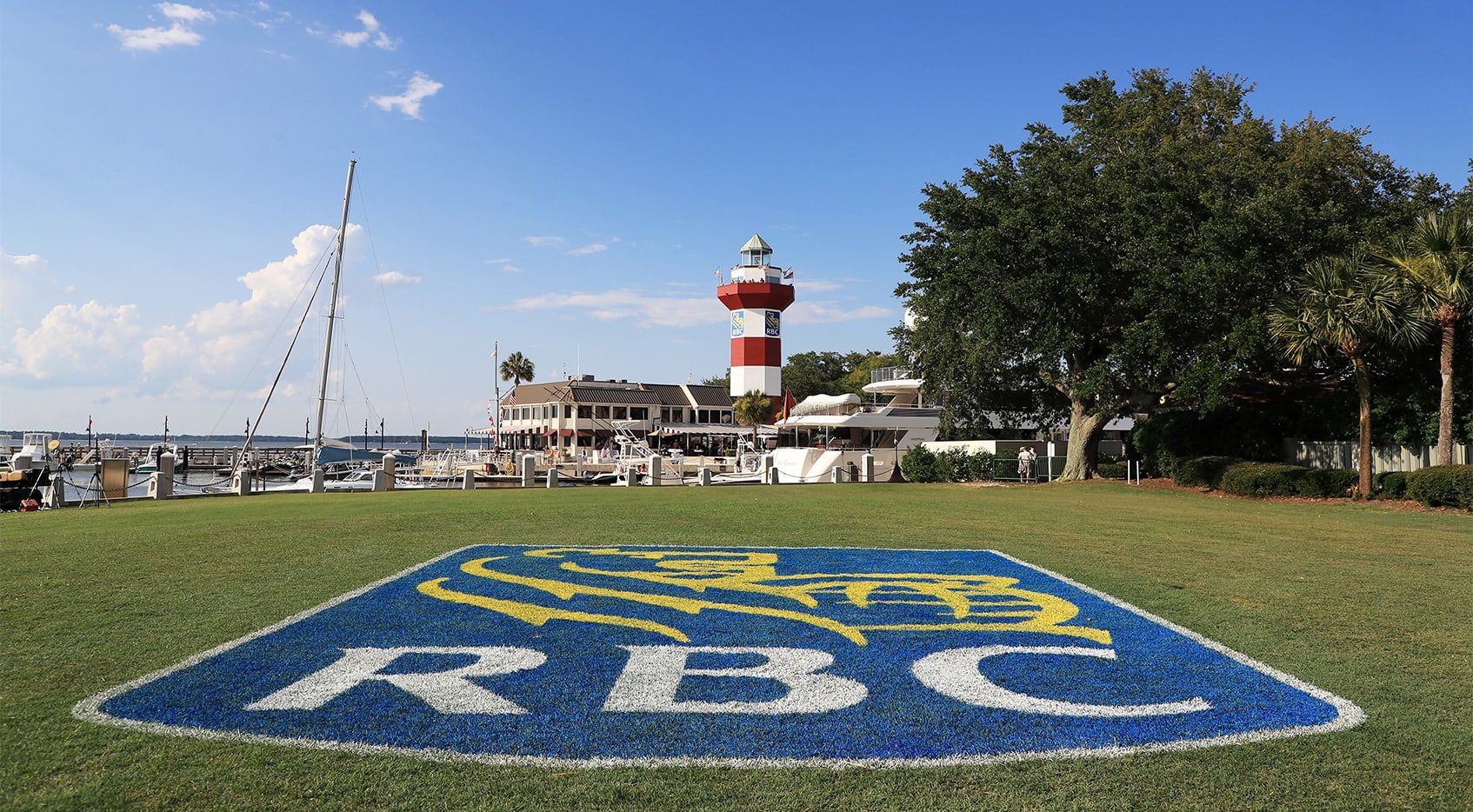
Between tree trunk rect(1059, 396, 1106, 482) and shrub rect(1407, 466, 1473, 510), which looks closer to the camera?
shrub rect(1407, 466, 1473, 510)

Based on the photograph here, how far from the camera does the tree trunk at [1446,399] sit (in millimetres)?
21109

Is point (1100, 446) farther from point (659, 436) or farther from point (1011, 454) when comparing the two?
point (659, 436)

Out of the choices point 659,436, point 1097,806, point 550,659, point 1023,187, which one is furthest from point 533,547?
point 659,436

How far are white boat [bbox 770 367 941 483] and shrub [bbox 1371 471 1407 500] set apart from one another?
15137 millimetres

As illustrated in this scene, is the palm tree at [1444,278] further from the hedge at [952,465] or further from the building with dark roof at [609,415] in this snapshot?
the building with dark roof at [609,415]

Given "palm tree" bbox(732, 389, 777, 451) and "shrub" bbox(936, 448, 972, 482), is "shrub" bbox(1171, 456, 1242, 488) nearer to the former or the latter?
"shrub" bbox(936, 448, 972, 482)

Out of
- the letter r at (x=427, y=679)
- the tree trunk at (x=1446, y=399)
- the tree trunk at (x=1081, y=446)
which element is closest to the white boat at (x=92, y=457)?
the tree trunk at (x=1081, y=446)

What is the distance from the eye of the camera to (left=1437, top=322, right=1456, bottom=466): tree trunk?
2111 centimetres

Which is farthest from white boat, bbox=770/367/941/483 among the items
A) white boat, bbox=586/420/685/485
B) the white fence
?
the white fence

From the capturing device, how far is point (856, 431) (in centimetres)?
5272

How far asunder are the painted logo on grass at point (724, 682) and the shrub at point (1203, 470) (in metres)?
21.5

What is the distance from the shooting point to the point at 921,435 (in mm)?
48625

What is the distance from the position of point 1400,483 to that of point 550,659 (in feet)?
75.5

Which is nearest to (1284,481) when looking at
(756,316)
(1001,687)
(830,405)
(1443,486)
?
(1443,486)
